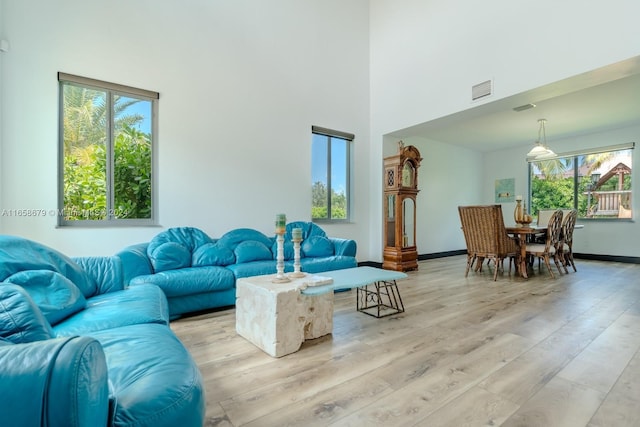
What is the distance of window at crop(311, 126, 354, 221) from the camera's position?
4.95 meters

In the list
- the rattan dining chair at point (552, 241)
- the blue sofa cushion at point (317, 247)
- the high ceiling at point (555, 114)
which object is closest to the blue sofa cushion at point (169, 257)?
the blue sofa cushion at point (317, 247)

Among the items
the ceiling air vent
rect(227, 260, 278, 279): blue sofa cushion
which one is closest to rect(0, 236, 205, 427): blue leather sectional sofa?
rect(227, 260, 278, 279): blue sofa cushion

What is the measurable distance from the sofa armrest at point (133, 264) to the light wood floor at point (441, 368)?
570 mm

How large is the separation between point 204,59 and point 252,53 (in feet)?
2.30

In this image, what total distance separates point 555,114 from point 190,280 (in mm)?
6028

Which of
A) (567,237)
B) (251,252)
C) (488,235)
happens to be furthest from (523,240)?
(251,252)

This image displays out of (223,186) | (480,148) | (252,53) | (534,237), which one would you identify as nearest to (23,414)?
(223,186)

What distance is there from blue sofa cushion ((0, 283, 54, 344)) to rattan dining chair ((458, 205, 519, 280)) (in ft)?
15.1

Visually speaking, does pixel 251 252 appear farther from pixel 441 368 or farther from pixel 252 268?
pixel 441 368

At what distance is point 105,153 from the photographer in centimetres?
339

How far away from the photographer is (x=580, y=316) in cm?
274

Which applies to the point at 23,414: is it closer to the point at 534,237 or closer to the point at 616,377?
the point at 616,377

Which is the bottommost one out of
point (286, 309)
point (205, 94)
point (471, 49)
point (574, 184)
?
point (286, 309)

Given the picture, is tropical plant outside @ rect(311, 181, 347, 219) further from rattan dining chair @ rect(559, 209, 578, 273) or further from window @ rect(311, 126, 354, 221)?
rattan dining chair @ rect(559, 209, 578, 273)
